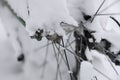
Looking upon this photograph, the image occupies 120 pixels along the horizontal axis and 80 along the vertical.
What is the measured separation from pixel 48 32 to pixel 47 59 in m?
0.41

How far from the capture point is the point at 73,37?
1.22 m

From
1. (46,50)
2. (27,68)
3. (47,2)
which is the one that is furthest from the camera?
(27,68)

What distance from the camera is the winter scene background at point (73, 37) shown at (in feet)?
3.58

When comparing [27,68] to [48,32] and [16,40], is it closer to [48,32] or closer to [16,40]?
[16,40]

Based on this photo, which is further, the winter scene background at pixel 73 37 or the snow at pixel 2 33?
the snow at pixel 2 33

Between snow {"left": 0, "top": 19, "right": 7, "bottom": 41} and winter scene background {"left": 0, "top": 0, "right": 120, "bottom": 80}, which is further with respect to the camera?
snow {"left": 0, "top": 19, "right": 7, "bottom": 41}

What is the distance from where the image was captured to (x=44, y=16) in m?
1.09

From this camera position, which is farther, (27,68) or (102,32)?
(27,68)

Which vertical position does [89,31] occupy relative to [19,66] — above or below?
above

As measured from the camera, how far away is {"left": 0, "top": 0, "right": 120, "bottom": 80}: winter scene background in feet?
3.58

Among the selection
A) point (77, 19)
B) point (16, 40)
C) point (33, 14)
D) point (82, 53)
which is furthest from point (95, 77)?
point (16, 40)

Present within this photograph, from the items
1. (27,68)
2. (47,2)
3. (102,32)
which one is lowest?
(27,68)

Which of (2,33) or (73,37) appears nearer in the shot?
(73,37)

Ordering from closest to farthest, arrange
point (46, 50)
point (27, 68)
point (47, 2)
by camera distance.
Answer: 1. point (47, 2)
2. point (46, 50)
3. point (27, 68)
